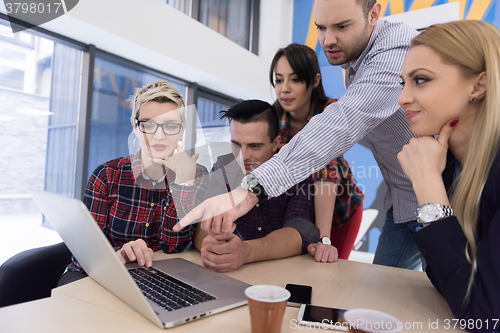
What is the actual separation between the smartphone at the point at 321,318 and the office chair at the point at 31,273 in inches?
36.9

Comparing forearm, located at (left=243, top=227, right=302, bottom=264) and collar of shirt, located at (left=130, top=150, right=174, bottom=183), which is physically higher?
collar of shirt, located at (left=130, top=150, right=174, bottom=183)

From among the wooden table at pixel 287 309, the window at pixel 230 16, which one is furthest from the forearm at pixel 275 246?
the window at pixel 230 16

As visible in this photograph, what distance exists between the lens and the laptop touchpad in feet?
2.76

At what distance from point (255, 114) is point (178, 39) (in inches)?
78.4

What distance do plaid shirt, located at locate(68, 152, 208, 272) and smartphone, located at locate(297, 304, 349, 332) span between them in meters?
0.64

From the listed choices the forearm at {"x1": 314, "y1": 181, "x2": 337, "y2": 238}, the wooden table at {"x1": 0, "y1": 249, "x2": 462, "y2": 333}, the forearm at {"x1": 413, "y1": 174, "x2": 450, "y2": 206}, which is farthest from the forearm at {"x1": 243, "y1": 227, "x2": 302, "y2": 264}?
the forearm at {"x1": 413, "y1": 174, "x2": 450, "y2": 206}

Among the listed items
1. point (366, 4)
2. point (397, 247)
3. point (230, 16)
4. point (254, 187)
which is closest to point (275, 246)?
point (254, 187)

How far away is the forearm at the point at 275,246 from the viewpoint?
1044mm

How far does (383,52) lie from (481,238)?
0.75m

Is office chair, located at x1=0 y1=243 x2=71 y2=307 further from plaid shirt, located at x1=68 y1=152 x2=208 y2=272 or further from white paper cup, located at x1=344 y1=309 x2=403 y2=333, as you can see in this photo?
white paper cup, located at x1=344 y1=309 x2=403 y2=333

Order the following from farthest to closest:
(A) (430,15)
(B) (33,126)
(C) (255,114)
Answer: (A) (430,15)
(B) (33,126)
(C) (255,114)

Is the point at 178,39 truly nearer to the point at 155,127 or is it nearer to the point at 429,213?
the point at 155,127

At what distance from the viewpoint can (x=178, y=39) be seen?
10.7ft
